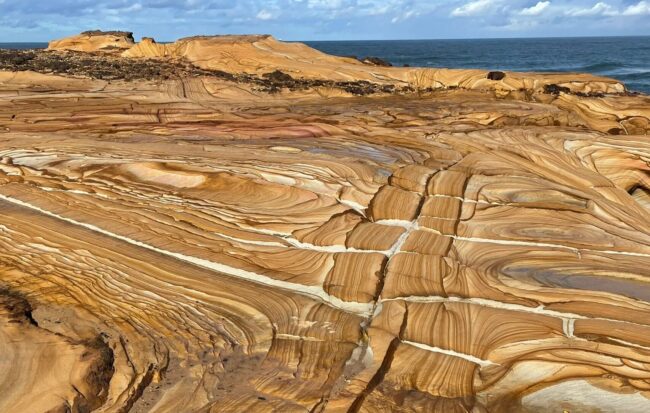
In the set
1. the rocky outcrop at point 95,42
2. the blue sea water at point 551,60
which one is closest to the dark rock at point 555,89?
the rocky outcrop at point 95,42

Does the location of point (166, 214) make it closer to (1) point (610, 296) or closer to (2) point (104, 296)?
(2) point (104, 296)

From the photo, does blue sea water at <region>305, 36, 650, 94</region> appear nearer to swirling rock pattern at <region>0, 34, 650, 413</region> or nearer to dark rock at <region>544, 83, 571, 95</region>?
dark rock at <region>544, 83, 571, 95</region>

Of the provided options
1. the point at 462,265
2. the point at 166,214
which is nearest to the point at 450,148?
the point at 462,265

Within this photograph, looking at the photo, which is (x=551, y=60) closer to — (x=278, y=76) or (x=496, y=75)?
(x=496, y=75)

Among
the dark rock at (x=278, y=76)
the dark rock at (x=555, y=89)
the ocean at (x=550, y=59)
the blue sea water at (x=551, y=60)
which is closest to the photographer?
the dark rock at (x=555, y=89)

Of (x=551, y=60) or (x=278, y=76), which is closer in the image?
(x=278, y=76)

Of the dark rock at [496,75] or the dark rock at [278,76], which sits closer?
the dark rock at [496,75]

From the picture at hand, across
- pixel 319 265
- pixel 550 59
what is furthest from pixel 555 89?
pixel 550 59

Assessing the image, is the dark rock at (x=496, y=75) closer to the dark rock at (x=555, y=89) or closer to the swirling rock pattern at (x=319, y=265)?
the dark rock at (x=555, y=89)
